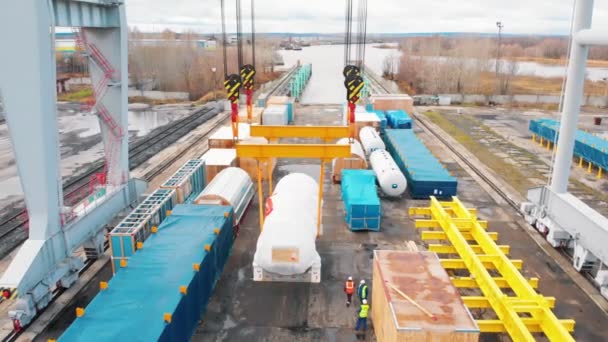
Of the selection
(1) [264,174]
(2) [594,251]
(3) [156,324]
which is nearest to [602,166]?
(2) [594,251]

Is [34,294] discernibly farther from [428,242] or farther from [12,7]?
[428,242]

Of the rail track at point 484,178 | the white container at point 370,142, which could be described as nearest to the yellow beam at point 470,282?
the rail track at point 484,178

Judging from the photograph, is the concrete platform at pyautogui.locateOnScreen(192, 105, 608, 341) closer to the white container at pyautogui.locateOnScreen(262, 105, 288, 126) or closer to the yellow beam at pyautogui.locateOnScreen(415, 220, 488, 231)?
the yellow beam at pyautogui.locateOnScreen(415, 220, 488, 231)

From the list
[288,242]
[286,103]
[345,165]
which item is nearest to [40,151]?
[288,242]

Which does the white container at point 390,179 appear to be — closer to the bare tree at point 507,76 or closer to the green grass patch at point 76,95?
the bare tree at point 507,76

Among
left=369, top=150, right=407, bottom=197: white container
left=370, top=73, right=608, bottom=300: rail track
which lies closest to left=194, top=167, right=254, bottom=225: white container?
left=369, top=150, right=407, bottom=197: white container

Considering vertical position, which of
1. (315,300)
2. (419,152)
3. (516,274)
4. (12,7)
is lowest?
(315,300)

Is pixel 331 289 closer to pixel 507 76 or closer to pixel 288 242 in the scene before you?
pixel 288 242
